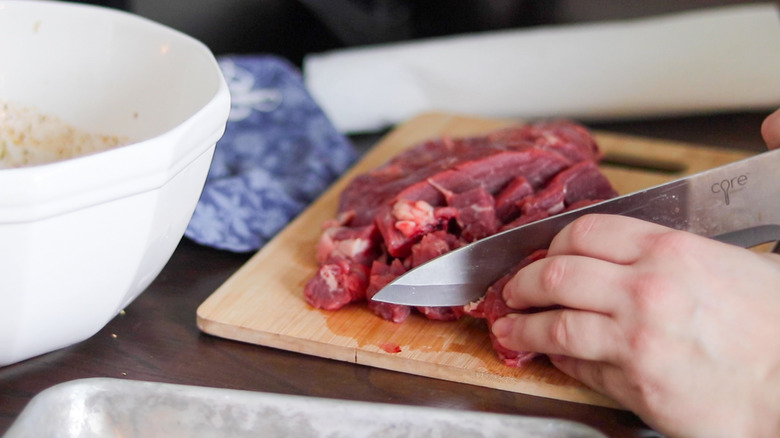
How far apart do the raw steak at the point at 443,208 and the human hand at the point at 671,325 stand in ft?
0.59

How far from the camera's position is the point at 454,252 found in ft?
4.99

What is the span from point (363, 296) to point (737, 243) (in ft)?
2.63

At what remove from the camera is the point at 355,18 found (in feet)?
9.96

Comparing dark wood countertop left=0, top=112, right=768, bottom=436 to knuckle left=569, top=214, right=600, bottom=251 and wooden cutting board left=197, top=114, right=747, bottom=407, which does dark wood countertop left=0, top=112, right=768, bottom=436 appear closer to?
wooden cutting board left=197, top=114, right=747, bottom=407

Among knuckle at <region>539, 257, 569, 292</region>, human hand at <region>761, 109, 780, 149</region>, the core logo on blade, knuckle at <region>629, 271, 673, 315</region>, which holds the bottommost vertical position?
knuckle at <region>539, 257, 569, 292</region>

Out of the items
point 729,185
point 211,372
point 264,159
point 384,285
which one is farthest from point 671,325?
point 264,159

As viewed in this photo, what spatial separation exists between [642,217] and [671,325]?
0.39m

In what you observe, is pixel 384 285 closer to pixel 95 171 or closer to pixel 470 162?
pixel 470 162

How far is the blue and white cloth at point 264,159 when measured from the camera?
1.94 meters

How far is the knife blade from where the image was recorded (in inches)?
60.2

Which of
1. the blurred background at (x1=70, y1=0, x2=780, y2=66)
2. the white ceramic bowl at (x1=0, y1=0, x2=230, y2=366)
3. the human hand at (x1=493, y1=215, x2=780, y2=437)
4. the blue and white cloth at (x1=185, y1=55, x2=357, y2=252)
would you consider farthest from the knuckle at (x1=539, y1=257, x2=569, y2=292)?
the blurred background at (x1=70, y1=0, x2=780, y2=66)

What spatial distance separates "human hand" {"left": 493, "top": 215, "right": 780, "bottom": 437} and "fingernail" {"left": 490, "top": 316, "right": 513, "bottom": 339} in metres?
0.09

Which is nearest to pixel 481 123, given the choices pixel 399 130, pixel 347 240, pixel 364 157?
pixel 399 130

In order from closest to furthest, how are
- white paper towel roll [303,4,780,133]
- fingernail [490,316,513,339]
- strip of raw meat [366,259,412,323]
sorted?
fingernail [490,316,513,339], strip of raw meat [366,259,412,323], white paper towel roll [303,4,780,133]
